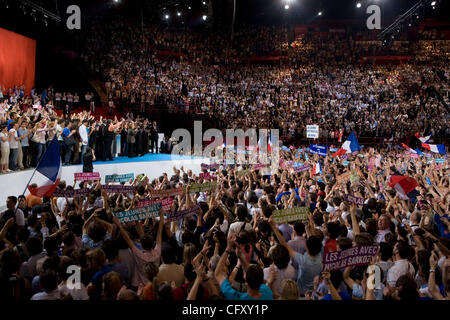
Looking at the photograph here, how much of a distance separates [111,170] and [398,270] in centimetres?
1063

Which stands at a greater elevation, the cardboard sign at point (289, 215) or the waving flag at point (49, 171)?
the waving flag at point (49, 171)

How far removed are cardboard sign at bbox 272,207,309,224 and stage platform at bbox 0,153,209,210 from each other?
7140mm

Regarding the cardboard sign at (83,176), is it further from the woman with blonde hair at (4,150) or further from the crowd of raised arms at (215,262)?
the woman with blonde hair at (4,150)

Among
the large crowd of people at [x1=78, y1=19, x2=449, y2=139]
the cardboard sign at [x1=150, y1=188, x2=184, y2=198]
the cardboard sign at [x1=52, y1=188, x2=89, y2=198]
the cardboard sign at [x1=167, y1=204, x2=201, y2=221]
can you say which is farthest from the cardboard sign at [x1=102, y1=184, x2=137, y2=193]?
the large crowd of people at [x1=78, y1=19, x2=449, y2=139]

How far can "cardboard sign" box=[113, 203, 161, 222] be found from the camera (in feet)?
14.4

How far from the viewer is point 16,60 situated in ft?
62.2

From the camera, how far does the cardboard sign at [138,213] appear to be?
438 cm

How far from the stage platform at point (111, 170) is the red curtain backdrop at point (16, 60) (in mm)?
8691

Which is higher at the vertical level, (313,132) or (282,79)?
(282,79)

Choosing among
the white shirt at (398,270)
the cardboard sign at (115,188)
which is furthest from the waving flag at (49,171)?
the white shirt at (398,270)

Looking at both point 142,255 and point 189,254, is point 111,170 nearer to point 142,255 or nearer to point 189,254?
point 142,255

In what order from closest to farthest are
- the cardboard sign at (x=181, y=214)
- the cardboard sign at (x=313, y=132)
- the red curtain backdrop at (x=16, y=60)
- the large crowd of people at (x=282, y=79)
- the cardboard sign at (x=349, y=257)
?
the cardboard sign at (x=349, y=257), the cardboard sign at (x=181, y=214), the cardboard sign at (x=313, y=132), the red curtain backdrop at (x=16, y=60), the large crowd of people at (x=282, y=79)

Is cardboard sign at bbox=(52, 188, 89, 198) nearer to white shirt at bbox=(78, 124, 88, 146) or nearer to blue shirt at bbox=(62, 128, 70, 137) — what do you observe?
blue shirt at bbox=(62, 128, 70, 137)

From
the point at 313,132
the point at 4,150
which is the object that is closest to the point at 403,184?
the point at 313,132
